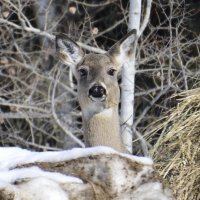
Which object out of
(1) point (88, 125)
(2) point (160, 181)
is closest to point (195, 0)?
(1) point (88, 125)

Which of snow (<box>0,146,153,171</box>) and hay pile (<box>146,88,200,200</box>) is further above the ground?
snow (<box>0,146,153,171</box>)

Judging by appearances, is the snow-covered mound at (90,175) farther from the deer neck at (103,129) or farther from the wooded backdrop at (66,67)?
the wooded backdrop at (66,67)

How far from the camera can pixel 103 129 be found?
6340mm

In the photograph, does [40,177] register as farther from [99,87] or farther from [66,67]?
[66,67]

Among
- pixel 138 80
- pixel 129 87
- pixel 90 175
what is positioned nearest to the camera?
pixel 90 175

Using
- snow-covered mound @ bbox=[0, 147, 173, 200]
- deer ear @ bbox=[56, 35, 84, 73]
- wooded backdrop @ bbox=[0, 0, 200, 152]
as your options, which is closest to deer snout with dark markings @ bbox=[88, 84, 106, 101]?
deer ear @ bbox=[56, 35, 84, 73]

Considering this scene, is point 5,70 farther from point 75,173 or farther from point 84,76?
point 75,173

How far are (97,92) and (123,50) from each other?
3.31 feet

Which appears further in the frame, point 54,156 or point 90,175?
point 54,156

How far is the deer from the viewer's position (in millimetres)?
6324

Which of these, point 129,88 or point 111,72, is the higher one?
point 111,72

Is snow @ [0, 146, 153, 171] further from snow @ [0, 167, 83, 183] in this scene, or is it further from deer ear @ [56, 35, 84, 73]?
deer ear @ [56, 35, 84, 73]

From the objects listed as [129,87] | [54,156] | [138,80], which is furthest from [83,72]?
[138,80]

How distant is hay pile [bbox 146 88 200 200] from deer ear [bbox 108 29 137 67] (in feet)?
2.48
